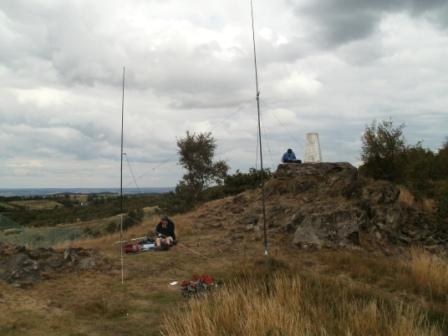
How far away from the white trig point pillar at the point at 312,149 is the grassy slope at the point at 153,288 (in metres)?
5.05

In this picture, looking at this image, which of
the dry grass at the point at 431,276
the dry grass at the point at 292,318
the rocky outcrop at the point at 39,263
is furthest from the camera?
the rocky outcrop at the point at 39,263

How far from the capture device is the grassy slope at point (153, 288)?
23.6ft

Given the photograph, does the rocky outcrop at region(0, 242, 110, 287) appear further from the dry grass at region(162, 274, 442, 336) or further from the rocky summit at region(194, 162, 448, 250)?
the dry grass at region(162, 274, 442, 336)

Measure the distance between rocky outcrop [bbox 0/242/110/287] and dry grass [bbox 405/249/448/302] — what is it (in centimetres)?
759

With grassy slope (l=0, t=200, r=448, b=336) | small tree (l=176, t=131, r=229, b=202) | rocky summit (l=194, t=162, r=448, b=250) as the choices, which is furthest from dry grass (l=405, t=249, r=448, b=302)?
small tree (l=176, t=131, r=229, b=202)

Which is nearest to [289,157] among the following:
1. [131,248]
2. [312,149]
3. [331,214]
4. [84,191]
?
[312,149]

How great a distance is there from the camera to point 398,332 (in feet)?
15.2

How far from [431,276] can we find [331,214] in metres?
4.99

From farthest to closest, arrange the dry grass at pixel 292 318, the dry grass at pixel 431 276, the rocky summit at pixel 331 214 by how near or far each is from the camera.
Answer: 1. the rocky summit at pixel 331 214
2. the dry grass at pixel 431 276
3. the dry grass at pixel 292 318

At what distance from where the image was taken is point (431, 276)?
873cm

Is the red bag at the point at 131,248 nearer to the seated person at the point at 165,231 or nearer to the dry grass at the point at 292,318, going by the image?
the seated person at the point at 165,231

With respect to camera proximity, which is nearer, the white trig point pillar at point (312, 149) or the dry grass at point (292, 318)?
the dry grass at point (292, 318)

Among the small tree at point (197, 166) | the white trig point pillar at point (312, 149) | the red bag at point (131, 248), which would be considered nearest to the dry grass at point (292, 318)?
the red bag at point (131, 248)

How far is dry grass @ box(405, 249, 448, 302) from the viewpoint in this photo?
827 cm
